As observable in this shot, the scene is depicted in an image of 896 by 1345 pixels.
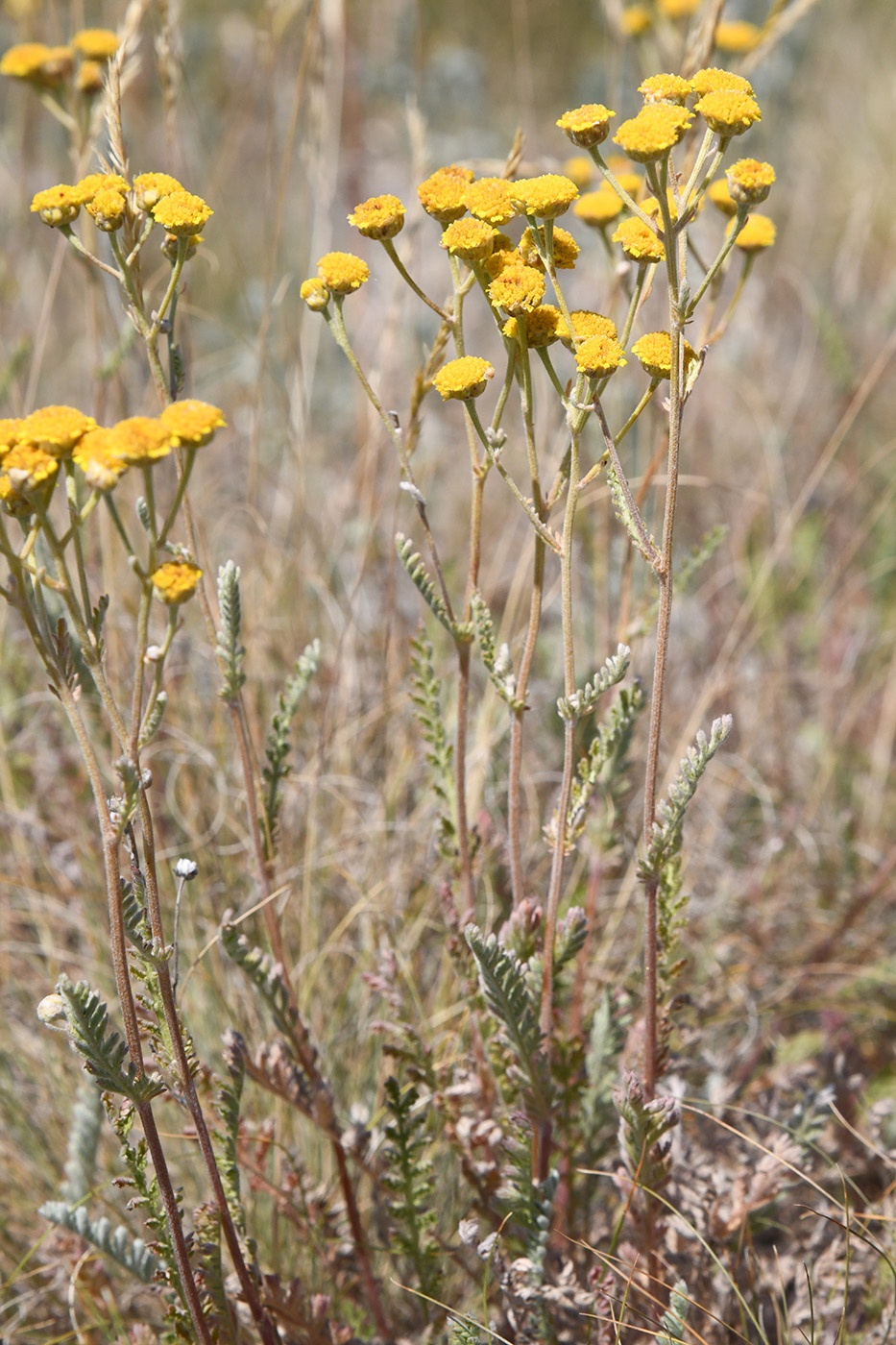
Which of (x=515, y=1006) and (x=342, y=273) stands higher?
(x=342, y=273)

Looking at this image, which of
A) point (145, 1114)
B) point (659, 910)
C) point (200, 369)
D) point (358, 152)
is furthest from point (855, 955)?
point (358, 152)

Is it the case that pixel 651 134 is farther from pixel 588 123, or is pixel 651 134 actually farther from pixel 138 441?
pixel 138 441

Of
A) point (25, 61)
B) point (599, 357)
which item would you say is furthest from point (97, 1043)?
point (25, 61)

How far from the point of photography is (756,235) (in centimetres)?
144

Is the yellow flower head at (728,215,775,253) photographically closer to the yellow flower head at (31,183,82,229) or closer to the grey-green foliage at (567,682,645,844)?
the grey-green foliage at (567,682,645,844)

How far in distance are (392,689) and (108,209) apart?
4.28 feet

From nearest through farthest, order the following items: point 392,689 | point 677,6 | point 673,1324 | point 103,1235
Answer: point 673,1324, point 103,1235, point 392,689, point 677,6

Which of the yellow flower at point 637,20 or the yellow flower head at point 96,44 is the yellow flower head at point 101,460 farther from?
the yellow flower at point 637,20

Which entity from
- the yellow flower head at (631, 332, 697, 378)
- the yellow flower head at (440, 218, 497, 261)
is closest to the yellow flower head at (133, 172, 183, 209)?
the yellow flower head at (440, 218, 497, 261)

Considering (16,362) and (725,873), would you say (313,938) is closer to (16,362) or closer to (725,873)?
(725,873)

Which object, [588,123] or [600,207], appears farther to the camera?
[600,207]

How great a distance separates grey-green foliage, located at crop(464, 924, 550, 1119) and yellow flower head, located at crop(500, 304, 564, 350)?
0.62m

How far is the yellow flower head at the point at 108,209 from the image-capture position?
1062 mm

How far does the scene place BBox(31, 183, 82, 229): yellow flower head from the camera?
3.63ft
